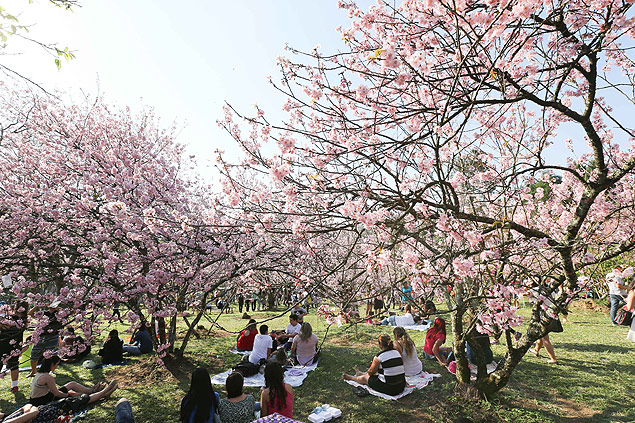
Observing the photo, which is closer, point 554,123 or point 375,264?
point 375,264

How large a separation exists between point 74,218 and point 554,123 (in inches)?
313

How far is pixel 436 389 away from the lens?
4.98m

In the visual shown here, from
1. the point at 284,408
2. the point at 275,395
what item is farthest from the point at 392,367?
the point at 275,395

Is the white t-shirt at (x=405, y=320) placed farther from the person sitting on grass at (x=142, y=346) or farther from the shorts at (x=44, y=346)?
the shorts at (x=44, y=346)

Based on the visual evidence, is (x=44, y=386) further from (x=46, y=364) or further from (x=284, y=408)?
(x=284, y=408)

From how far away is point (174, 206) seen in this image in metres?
6.80

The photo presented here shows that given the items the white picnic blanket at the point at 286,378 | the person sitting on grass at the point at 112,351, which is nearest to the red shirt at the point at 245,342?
the white picnic blanket at the point at 286,378

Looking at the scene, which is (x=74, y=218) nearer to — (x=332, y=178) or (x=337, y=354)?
(x=332, y=178)

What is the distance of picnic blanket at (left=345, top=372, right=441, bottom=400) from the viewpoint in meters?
4.82

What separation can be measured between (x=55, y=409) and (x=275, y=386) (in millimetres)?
2970

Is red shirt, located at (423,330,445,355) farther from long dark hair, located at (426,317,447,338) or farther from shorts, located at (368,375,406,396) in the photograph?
shorts, located at (368,375,406,396)

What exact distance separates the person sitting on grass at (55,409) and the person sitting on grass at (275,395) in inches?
98.8

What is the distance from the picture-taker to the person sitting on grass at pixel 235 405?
3.67 m

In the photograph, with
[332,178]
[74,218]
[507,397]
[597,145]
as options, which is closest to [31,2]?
[332,178]
